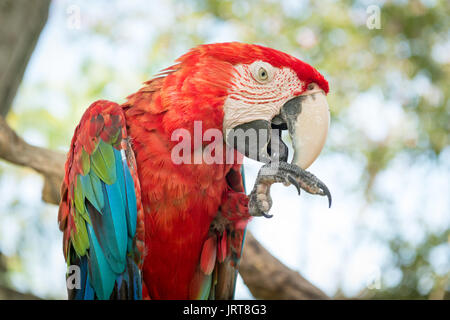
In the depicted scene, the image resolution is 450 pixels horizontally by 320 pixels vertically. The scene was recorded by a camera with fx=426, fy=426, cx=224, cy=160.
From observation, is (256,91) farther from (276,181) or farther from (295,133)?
(276,181)

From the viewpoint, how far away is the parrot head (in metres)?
1.43

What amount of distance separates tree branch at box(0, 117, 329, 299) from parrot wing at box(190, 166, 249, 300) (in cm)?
34

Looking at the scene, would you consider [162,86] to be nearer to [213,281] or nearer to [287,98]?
[287,98]

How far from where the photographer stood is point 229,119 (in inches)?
56.9

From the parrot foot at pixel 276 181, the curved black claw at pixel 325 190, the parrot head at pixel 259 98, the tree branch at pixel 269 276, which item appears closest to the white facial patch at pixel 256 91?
the parrot head at pixel 259 98

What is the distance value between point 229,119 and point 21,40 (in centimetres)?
143

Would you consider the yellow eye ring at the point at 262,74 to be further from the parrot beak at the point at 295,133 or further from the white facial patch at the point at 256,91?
the parrot beak at the point at 295,133

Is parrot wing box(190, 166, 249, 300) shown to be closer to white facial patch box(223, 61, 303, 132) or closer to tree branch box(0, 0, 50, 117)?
white facial patch box(223, 61, 303, 132)

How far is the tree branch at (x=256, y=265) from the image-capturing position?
2084 millimetres

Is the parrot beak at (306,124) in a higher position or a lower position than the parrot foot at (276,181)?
higher

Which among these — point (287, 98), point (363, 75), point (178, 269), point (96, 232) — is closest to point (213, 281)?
point (178, 269)

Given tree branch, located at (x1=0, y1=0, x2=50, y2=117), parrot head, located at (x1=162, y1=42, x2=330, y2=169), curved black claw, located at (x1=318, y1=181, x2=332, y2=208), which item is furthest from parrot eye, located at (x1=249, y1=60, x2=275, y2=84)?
tree branch, located at (x1=0, y1=0, x2=50, y2=117)

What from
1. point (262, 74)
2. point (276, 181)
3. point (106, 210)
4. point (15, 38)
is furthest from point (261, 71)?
point (15, 38)

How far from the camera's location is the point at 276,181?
1.39 metres
